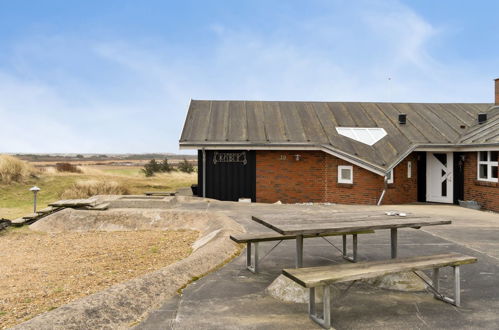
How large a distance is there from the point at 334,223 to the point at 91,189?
16851 mm

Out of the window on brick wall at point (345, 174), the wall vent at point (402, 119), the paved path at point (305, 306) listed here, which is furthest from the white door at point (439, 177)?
the paved path at point (305, 306)

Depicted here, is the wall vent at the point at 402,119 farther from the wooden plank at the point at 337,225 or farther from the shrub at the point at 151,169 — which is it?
the shrub at the point at 151,169

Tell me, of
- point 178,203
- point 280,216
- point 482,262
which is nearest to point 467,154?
point 482,262

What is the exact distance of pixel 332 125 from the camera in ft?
56.6

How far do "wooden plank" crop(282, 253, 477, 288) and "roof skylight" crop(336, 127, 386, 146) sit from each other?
A: 37.9 feet

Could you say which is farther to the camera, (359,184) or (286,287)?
(359,184)

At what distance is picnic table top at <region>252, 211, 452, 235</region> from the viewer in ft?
15.6

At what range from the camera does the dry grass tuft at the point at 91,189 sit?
1891cm

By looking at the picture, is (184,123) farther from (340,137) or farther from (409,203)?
(409,203)

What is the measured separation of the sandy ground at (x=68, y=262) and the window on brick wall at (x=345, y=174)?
23.4 feet

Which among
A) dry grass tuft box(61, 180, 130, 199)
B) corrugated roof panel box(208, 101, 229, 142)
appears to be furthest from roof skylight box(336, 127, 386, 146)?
dry grass tuft box(61, 180, 130, 199)

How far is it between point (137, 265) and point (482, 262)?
19.9 feet

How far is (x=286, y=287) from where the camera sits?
4.80m

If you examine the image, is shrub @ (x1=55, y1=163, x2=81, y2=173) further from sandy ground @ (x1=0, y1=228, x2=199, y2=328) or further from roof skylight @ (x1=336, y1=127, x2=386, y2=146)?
roof skylight @ (x1=336, y1=127, x2=386, y2=146)
